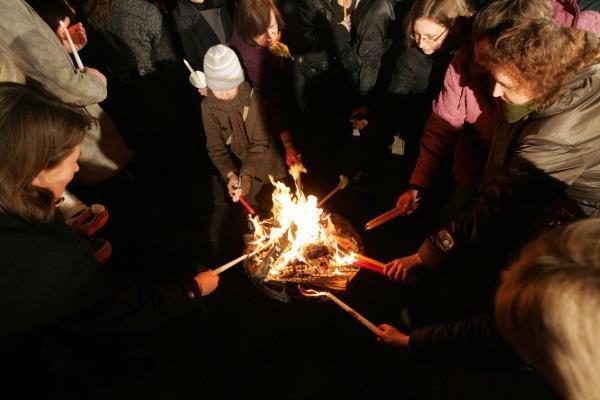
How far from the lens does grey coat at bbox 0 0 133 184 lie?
271 centimetres

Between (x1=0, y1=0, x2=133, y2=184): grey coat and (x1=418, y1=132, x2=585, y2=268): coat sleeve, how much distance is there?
3.19 meters

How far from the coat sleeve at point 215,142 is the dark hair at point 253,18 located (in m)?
1.05

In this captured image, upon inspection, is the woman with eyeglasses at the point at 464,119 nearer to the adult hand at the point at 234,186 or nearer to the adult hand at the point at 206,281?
the adult hand at the point at 234,186

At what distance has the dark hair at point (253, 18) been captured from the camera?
3.76 metres

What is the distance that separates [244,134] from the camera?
4.00 meters

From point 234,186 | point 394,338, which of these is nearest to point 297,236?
point 394,338

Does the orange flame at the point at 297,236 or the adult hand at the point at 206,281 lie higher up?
the orange flame at the point at 297,236

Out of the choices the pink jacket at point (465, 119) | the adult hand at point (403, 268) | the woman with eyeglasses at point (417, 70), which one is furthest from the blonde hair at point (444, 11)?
the adult hand at point (403, 268)

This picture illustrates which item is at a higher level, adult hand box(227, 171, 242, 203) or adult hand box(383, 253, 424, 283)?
adult hand box(383, 253, 424, 283)

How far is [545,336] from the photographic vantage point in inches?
48.4

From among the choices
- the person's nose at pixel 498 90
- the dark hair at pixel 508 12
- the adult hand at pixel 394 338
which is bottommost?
the adult hand at pixel 394 338

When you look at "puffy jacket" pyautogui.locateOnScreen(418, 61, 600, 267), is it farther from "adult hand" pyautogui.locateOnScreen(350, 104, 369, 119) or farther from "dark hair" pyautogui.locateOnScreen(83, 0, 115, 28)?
"dark hair" pyautogui.locateOnScreen(83, 0, 115, 28)

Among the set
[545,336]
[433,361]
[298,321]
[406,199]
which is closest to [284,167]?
[406,199]

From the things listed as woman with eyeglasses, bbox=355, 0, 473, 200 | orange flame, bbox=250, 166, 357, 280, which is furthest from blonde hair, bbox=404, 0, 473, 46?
orange flame, bbox=250, 166, 357, 280
